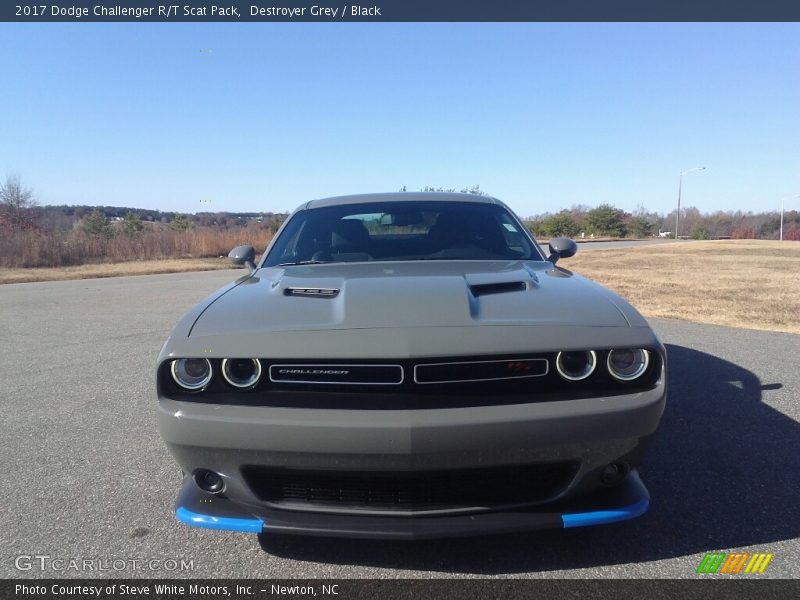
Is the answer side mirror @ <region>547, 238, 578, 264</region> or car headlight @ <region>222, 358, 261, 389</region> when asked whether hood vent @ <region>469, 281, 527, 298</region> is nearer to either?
car headlight @ <region>222, 358, 261, 389</region>

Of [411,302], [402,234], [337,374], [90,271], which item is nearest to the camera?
[337,374]

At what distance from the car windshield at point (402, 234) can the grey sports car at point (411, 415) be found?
128 centimetres

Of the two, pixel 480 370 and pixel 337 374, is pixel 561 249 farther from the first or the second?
pixel 337 374

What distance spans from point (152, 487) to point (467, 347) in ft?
6.69

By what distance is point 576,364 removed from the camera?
6.94 ft

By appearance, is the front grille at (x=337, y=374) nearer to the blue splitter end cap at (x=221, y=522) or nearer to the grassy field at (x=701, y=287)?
the blue splitter end cap at (x=221, y=522)

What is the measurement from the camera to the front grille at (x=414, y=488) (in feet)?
6.77

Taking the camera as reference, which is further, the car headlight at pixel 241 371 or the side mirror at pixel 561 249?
the side mirror at pixel 561 249

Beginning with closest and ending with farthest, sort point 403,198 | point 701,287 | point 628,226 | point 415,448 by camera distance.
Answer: point 415,448 → point 403,198 → point 701,287 → point 628,226

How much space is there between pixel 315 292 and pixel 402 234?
1.41 metres

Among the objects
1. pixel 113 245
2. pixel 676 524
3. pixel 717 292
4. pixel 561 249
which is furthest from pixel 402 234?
pixel 113 245

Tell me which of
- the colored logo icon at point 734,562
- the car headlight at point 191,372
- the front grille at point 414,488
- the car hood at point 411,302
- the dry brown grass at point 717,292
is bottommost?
the dry brown grass at point 717,292

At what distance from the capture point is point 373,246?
3.66m

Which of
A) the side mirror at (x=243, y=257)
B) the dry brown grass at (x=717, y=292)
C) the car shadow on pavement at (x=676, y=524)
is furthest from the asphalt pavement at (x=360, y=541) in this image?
the dry brown grass at (x=717, y=292)
